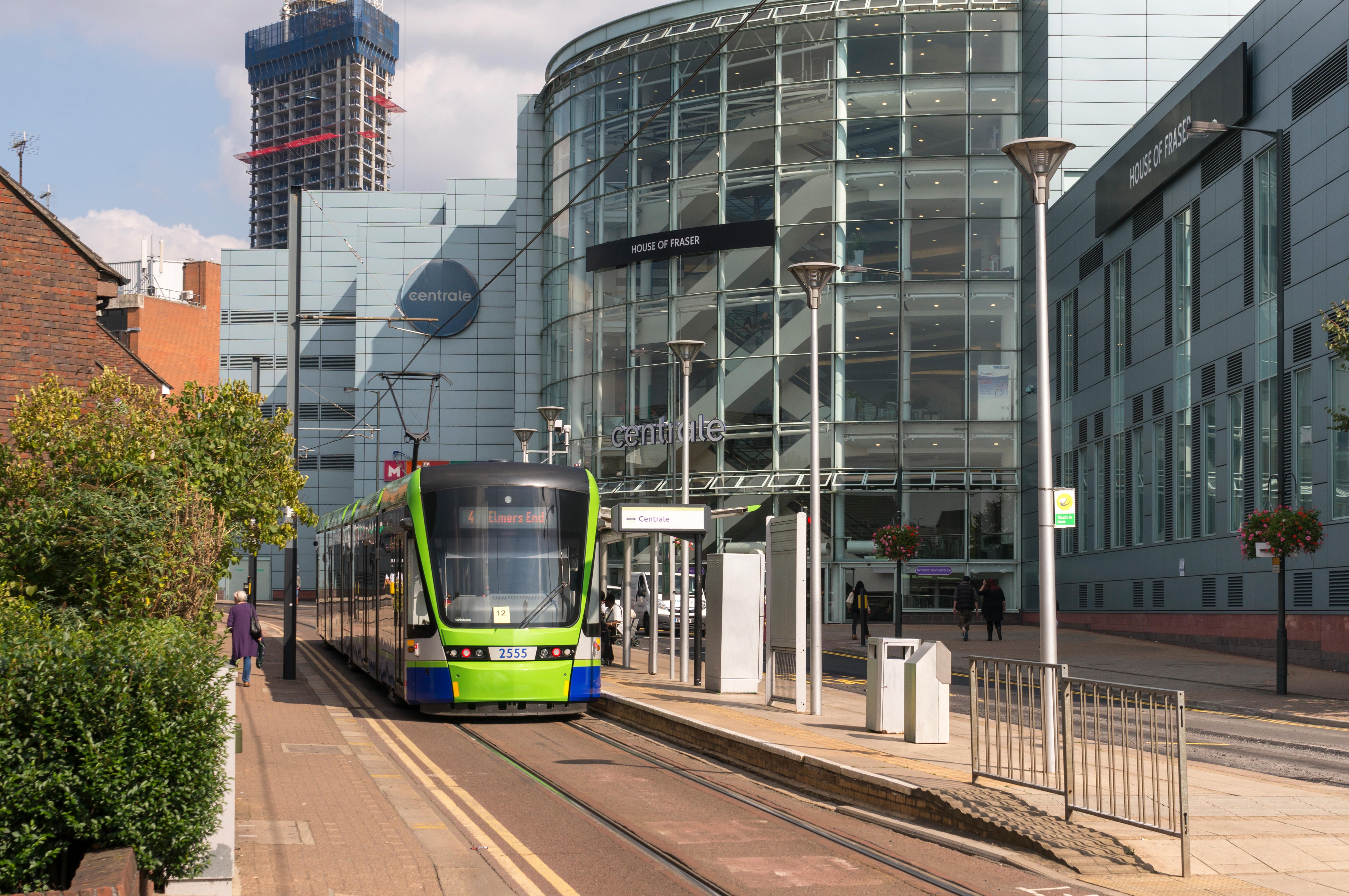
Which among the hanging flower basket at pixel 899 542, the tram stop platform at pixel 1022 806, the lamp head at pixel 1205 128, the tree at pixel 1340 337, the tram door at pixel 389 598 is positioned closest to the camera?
the tram stop platform at pixel 1022 806

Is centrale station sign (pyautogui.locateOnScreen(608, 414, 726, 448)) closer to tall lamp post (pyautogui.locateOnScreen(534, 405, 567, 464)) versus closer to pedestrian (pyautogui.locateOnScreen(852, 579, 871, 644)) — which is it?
tall lamp post (pyautogui.locateOnScreen(534, 405, 567, 464))

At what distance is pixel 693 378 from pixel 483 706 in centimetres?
3693

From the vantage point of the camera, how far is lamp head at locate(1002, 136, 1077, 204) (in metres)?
12.9

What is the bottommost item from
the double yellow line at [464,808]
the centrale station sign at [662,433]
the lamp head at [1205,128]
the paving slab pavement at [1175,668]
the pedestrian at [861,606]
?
the paving slab pavement at [1175,668]

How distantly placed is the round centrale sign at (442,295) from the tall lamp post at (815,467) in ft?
205

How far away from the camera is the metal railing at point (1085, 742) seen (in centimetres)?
908

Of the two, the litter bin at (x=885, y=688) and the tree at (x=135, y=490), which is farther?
the litter bin at (x=885, y=688)

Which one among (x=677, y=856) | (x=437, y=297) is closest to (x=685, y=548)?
(x=677, y=856)

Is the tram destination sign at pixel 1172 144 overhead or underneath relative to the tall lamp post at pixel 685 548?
overhead

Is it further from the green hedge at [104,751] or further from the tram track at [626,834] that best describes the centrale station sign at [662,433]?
the green hedge at [104,751]

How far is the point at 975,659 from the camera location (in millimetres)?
11648

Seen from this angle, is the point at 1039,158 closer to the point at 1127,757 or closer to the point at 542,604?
the point at 1127,757

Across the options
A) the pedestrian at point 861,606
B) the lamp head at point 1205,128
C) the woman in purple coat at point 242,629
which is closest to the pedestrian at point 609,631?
the woman in purple coat at point 242,629

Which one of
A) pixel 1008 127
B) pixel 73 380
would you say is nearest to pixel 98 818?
pixel 73 380
